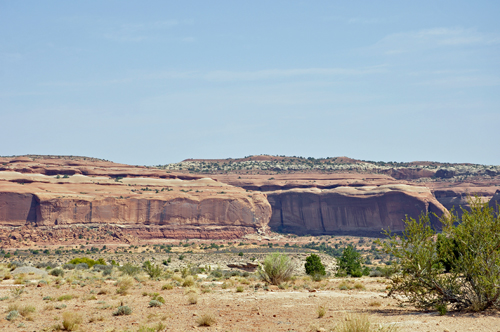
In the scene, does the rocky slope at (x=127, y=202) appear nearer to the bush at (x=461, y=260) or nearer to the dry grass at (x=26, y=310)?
the dry grass at (x=26, y=310)

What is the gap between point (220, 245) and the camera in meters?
74.2

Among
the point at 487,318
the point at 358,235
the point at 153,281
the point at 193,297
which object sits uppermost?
the point at 487,318

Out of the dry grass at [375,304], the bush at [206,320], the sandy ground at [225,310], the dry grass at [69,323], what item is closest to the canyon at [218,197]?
the sandy ground at [225,310]

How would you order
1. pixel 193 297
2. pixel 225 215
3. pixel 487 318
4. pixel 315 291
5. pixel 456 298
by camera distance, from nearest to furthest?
pixel 487 318 < pixel 456 298 < pixel 193 297 < pixel 315 291 < pixel 225 215

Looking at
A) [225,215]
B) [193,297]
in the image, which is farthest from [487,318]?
[225,215]

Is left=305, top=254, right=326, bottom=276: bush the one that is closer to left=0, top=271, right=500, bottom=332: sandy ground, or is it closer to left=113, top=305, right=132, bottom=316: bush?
left=0, top=271, right=500, bottom=332: sandy ground

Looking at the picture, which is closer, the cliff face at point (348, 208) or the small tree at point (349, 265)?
the small tree at point (349, 265)

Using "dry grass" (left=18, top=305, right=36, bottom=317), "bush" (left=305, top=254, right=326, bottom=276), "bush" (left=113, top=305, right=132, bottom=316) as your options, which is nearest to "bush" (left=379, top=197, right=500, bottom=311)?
"bush" (left=113, top=305, right=132, bottom=316)

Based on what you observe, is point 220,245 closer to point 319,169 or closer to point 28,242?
point 28,242

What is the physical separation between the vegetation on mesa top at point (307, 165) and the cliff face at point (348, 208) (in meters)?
20.5

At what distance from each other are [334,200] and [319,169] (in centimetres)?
2144

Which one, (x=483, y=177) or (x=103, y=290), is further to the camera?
(x=483, y=177)

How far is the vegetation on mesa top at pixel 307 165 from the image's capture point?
409 ft

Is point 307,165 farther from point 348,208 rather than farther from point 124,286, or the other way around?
point 124,286
